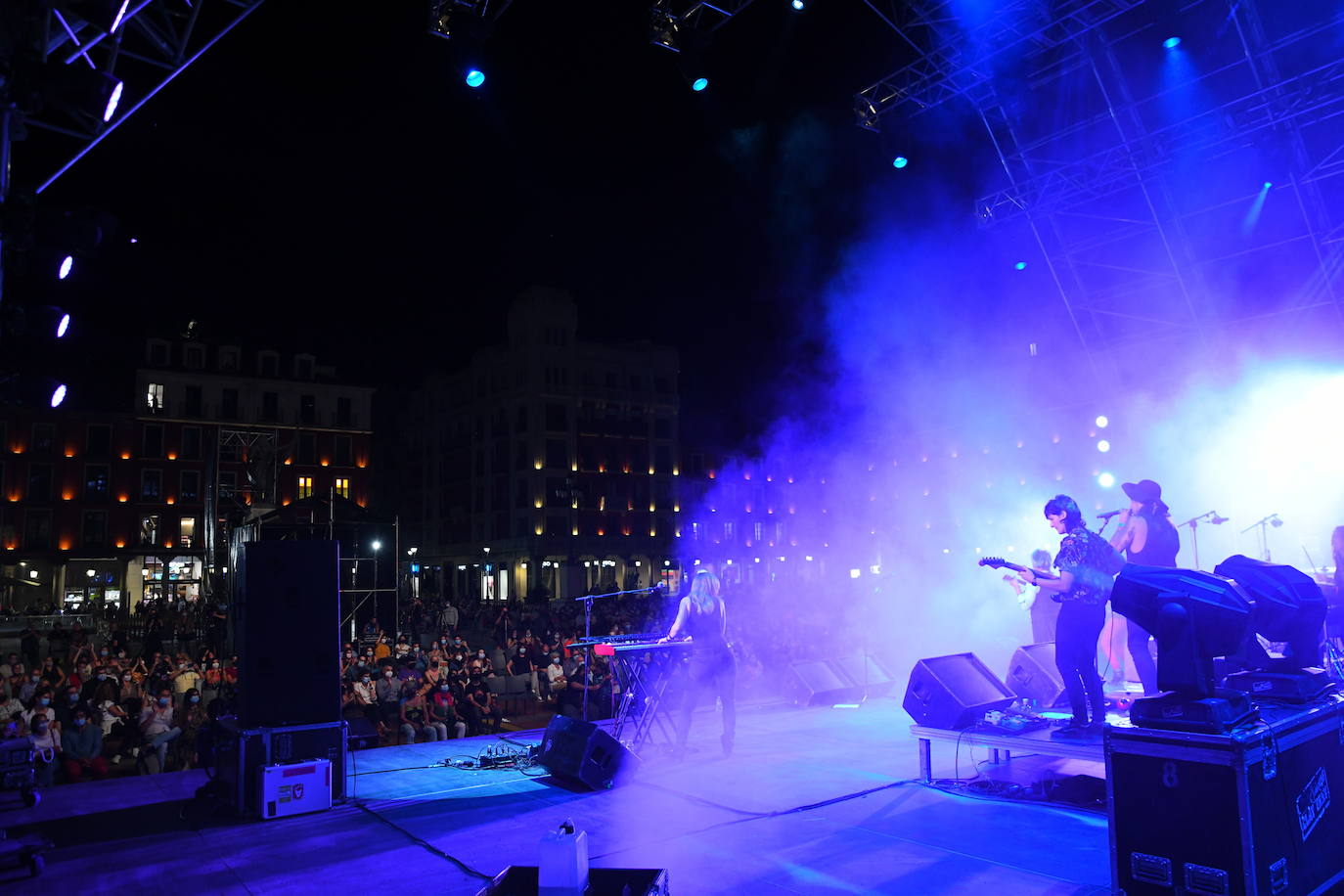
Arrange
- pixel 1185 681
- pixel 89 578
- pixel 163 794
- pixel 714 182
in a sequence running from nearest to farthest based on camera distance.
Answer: pixel 1185 681, pixel 163 794, pixel 714 182, pixel 89 578

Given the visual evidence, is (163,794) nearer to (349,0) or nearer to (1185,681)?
(1185,681)

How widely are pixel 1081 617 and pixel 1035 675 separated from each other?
8.40 feet

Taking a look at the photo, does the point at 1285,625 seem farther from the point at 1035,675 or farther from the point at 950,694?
the point at 1035,675

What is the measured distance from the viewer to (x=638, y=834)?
4.89m

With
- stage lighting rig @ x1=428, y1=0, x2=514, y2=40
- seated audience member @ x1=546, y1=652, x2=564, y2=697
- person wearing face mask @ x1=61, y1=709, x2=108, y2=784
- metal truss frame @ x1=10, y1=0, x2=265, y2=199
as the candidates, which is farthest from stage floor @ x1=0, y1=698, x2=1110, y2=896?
seated audience member @ x1=546, y1=652, x2=564, y2=697

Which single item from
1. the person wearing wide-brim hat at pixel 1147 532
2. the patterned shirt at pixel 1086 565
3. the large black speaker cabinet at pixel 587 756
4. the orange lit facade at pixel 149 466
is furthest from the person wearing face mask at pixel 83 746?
the orange lit facade at pixel 149 466

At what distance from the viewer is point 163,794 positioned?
6305 millimetres

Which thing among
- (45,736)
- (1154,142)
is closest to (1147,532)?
(1154,142)

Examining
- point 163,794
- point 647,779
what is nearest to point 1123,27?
point 647,779

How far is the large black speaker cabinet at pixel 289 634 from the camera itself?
5855mm

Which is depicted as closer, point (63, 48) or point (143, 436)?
point (63, 48)

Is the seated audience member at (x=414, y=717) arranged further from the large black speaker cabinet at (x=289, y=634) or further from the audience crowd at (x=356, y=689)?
the large black speaker cabinet at (x=289, y=634)

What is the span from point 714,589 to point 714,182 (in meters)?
7.72

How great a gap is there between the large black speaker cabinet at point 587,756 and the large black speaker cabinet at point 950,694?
2165 millimetres
